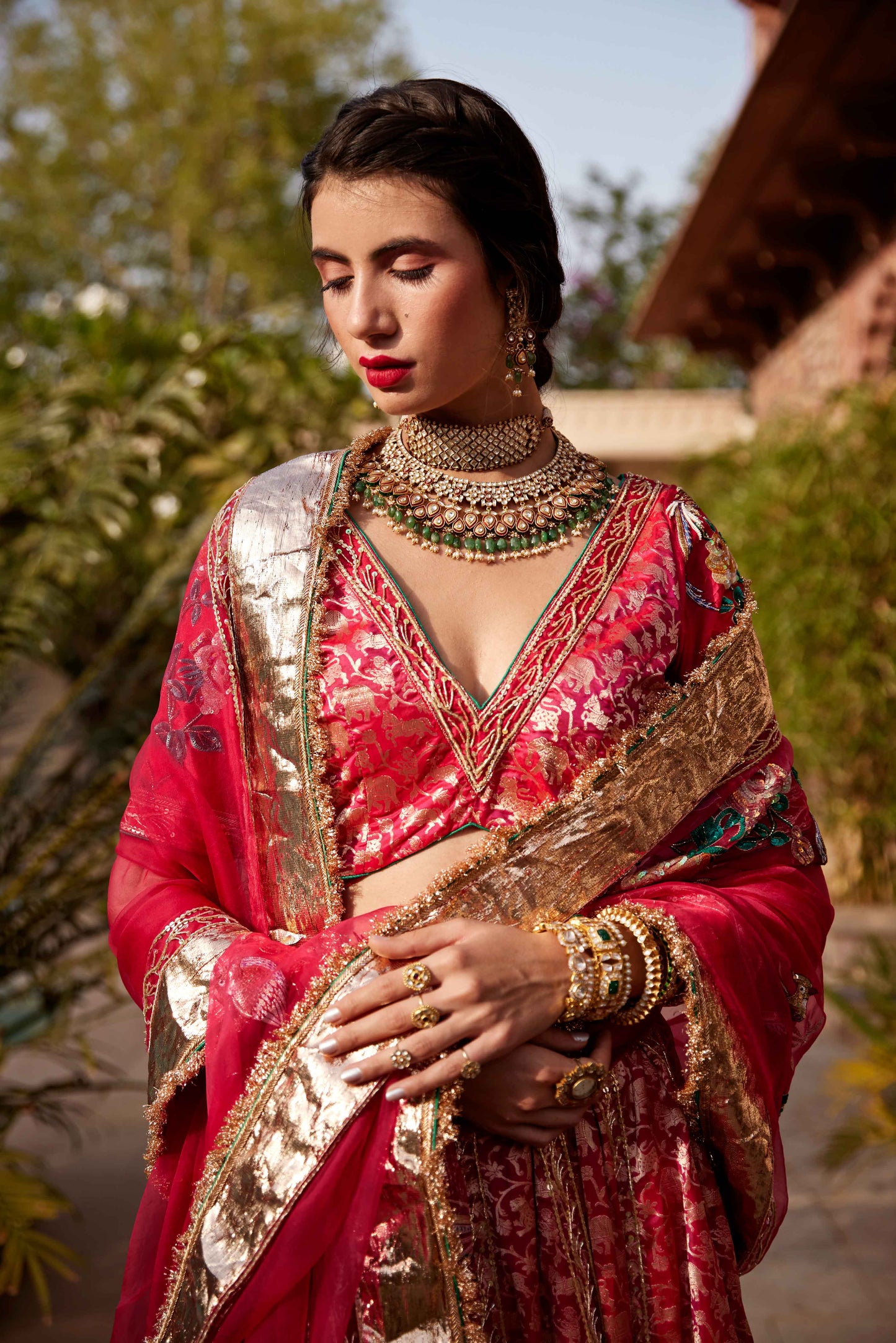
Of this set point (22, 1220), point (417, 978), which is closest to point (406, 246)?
point (417, 978)

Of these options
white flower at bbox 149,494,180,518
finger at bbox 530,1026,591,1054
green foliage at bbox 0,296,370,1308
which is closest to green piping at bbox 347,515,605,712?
finger at bbox 530,1026,591,1054

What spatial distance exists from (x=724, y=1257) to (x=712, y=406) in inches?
514

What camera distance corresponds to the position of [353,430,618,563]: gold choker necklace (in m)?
1.38

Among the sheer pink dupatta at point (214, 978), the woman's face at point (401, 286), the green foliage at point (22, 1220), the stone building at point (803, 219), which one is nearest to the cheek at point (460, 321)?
the woman's face at point (401, 286)

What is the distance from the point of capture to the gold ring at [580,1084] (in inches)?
45.3

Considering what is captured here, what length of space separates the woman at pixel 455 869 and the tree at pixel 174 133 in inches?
672

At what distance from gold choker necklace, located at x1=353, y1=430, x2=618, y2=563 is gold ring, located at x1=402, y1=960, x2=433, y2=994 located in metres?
0.48

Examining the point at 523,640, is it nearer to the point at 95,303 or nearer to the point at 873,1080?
the point at 873,1080

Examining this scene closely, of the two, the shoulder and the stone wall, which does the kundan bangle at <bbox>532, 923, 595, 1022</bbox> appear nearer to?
the shoulder

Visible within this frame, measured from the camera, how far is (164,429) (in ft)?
13.8

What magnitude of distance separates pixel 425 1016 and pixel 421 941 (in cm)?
8

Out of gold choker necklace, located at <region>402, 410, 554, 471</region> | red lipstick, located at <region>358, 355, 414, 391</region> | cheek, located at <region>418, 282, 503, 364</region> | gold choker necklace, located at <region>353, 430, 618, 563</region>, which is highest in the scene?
cheek, located at <region>418, 282, 503, 364</region>

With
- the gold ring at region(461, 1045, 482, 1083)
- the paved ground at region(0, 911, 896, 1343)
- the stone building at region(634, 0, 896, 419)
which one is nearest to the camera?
the gold ring at region(461, 1045, 482, 1083)

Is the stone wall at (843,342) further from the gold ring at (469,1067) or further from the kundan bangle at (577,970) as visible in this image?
the gold ring at (469,1067)
